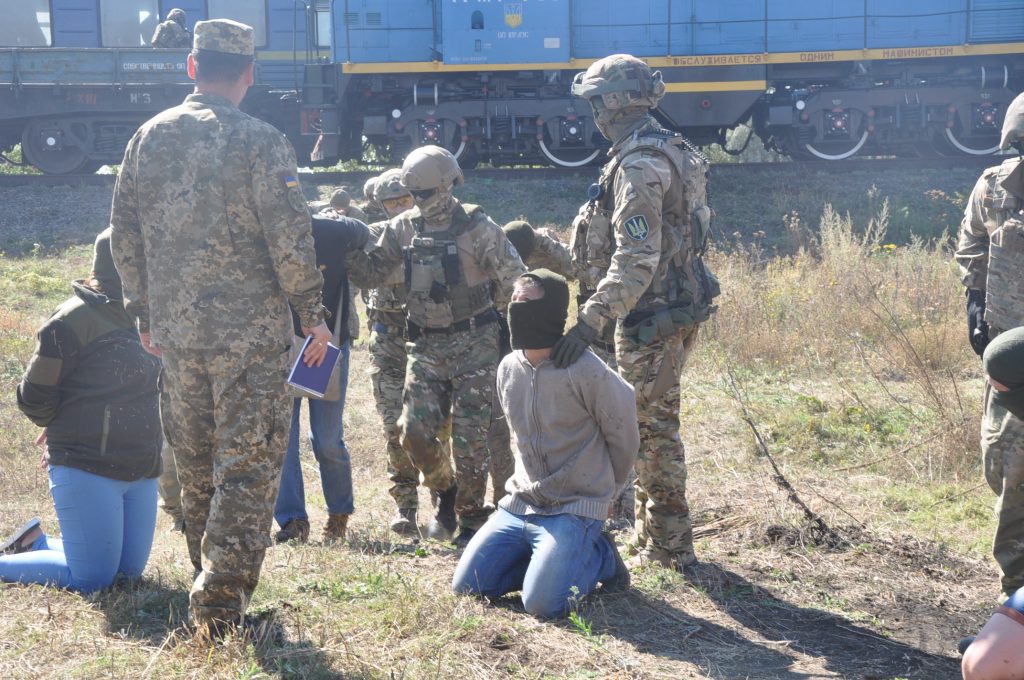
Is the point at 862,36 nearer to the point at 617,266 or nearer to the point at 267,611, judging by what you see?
the point at 617,266

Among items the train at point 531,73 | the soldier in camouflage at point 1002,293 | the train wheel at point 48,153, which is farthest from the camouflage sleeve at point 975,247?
the train wheel at point 48,153

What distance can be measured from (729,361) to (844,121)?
9572 mm

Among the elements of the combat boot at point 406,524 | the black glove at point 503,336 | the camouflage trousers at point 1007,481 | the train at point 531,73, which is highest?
the train at point 531,73

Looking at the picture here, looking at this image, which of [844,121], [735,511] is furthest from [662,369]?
[844,121]

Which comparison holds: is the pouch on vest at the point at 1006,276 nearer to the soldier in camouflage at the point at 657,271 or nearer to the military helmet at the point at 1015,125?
the military helmet at the point at 1015,125

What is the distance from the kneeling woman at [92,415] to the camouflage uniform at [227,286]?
24.8 inches

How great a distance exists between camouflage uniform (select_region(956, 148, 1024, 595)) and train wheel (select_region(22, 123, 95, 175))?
1528 cm

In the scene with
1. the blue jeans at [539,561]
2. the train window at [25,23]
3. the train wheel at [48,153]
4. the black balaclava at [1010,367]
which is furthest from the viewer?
the train window at [25,23]

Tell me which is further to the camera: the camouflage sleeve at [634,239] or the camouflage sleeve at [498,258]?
the camouflage sleeve at [498,258]

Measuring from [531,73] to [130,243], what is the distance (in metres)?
14.2

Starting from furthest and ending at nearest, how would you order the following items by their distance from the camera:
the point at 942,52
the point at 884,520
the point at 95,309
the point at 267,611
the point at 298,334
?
1. the point at 942,52
2. the point at 884,520
3. the point at 298,334
4. the point at 95,309
5. the point at 267,611

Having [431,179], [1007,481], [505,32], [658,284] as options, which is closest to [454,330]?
[431,179]

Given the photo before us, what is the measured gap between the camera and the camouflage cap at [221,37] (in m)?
3.42

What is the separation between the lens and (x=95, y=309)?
3.96m
